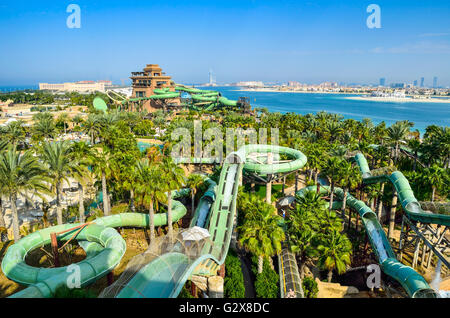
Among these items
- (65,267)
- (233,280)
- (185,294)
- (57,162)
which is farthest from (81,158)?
(233,280)

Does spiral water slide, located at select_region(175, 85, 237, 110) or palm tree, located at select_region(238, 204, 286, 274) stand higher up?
spiral water slide, located at select_region(175, 85, 237, 110)

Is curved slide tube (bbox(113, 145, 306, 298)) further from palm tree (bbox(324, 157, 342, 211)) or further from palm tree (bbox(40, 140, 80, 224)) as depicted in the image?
palm tree (bbox(40, 140, 80, 224))

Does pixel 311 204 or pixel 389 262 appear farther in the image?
pixel 311 204

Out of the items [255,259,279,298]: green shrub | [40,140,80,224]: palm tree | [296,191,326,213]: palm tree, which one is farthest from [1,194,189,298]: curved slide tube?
[296,191,326,213]: palm tree

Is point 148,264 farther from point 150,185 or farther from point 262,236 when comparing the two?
point 150,185

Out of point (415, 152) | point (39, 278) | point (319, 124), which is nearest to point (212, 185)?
point (39, 278)

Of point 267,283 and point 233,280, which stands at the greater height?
point 233,280

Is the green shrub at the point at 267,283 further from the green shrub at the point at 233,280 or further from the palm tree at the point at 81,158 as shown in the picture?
the palm tree at the point at 81,158
